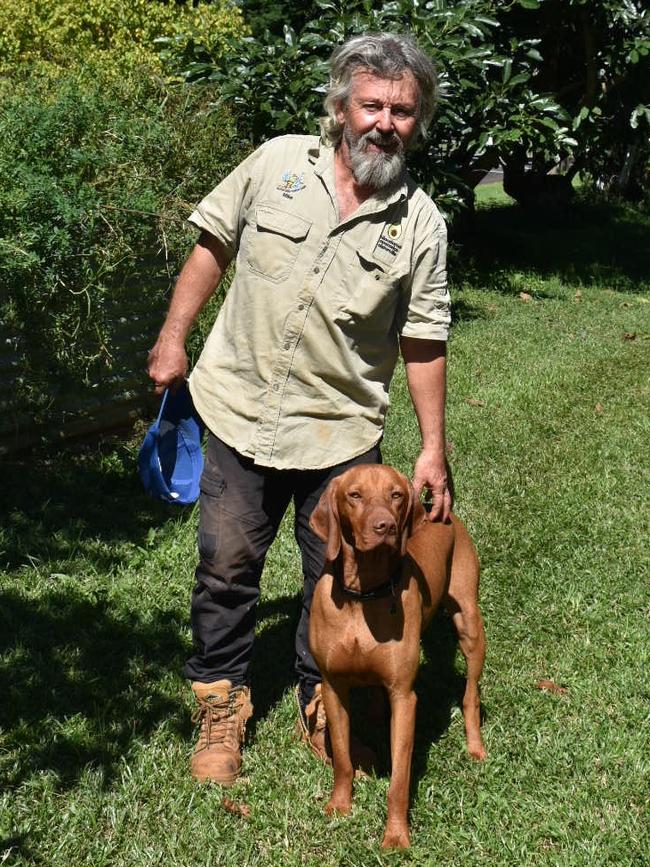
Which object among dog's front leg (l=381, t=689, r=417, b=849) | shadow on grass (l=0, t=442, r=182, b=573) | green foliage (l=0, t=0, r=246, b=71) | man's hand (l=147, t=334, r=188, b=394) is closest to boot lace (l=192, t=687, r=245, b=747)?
dog's front leg (l=381, t=689, r=417, b=849)

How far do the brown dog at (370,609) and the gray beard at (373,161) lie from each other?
3.05 feet

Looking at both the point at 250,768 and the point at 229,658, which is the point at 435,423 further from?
the point at 250,768

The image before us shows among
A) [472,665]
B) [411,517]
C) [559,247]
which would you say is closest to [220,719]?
[472,665]

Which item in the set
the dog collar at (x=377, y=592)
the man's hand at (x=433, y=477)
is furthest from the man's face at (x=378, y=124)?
the dog collar at (x=377, y=592)

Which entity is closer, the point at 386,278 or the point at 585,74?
the point at 386,278

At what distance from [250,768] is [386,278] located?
1841mm

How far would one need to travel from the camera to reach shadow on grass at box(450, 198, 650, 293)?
46.0 feet

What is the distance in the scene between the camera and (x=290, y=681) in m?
4.34

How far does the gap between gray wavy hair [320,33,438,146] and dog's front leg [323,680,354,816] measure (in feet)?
6.13

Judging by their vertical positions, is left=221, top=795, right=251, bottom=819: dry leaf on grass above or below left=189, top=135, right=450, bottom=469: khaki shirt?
below

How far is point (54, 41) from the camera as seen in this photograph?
808 cm

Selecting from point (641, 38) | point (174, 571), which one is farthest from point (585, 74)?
point (174, 571)

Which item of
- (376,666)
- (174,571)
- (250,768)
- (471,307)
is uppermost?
(376,666)

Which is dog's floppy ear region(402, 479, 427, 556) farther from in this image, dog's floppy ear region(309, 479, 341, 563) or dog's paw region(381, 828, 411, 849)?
dog's paw region(381, 828, 411, 849)
